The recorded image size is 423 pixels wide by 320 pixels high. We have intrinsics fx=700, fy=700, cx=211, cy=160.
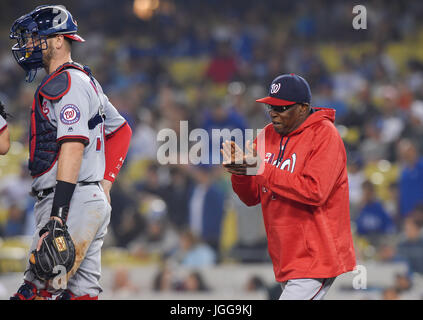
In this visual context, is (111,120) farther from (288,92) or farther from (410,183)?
(410,183)

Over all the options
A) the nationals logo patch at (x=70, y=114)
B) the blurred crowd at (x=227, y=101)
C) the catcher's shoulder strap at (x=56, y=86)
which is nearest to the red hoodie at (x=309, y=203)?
the nationals logo patch at (x=70, y=114)

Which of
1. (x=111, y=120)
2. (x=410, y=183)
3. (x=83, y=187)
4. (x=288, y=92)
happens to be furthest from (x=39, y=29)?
(x=410, y=183)

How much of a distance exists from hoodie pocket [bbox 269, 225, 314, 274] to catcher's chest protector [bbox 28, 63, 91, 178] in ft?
3.98

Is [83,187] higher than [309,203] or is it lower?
higher

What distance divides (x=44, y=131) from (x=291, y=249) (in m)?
1.39

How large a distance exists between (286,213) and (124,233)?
16.0 ft

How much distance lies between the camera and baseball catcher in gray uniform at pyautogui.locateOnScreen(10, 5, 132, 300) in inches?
130

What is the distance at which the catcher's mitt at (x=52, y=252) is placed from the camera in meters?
3.22

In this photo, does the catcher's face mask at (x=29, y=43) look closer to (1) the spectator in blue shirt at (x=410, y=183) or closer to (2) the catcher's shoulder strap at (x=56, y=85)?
(2) the catcher's shoulder strap at (x=56, y=85)

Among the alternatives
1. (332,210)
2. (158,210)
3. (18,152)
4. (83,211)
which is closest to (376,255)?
(158,210)

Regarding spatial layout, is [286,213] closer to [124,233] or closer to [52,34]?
[52,34]

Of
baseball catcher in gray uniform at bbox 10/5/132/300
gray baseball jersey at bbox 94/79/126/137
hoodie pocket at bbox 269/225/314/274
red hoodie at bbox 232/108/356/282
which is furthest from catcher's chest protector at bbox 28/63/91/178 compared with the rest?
hoodie pocket at bbox 269/225/314/274

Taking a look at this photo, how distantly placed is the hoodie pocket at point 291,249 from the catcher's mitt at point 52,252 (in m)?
1.08

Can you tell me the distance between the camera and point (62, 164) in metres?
3.32
